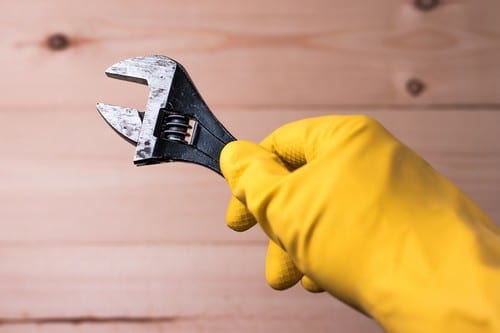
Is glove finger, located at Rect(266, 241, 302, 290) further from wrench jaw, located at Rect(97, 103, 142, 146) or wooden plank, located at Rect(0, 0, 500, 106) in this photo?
wooden plank, located at Rect(0, 0, 500, 106)

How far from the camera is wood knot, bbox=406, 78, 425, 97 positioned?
73cm

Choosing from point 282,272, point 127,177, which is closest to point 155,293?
point 127,177

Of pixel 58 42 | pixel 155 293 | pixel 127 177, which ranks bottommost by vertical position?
pixel 155 293

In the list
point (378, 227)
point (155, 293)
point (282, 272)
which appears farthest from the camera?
point (155, 293)

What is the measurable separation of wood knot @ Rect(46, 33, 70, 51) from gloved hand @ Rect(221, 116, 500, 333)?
1.26 ft

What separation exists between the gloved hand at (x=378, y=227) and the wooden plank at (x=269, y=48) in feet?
0.96

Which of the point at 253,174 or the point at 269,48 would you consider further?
the point at 269,48

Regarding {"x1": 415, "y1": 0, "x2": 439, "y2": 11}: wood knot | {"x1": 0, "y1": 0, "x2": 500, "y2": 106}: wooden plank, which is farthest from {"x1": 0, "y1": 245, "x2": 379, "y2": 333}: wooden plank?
{"x1": 415, "y1": 0, "x2": 439, "y2": 11}: wood knot

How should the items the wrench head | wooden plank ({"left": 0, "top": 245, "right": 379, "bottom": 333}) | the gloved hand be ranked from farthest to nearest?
wooden plank ({"left": 0, "top": 245, "right": 379, "bottom": 333}) < the wrench head < the gloved hand

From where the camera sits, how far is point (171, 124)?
48 centimetres

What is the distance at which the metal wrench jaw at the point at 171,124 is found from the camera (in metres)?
0.47

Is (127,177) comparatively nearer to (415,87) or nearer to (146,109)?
(146,109)

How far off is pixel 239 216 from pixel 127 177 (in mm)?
253

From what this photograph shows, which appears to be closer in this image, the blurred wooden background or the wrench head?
the wrench head
